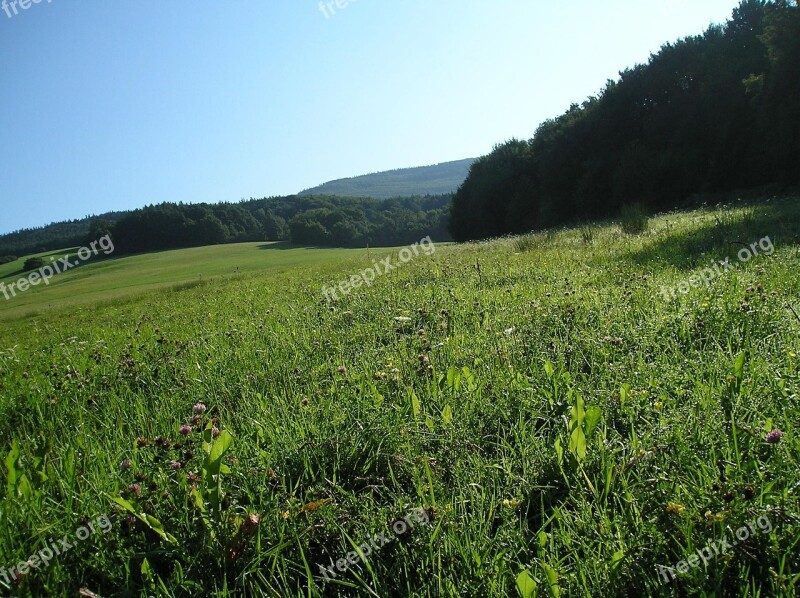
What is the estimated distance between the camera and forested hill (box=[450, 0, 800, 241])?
29.1 meters

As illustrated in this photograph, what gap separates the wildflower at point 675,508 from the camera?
1.62 m

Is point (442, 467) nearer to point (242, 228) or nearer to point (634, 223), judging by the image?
point (634, 223)

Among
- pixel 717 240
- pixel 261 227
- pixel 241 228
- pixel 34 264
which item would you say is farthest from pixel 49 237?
pixel 717 240

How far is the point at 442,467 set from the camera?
7.23 feet

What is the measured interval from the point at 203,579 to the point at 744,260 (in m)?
6.89

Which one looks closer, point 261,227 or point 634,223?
point 634,223

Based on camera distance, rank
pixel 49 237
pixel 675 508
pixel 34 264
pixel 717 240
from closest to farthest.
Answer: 1. pixel 675 508
2. pixel 717 240
3. pixel 34 264
4. pixel 49 237

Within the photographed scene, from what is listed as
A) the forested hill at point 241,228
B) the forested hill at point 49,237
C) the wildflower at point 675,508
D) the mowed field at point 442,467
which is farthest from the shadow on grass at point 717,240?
the forested hill at point 49,237

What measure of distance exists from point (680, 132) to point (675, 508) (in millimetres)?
45580

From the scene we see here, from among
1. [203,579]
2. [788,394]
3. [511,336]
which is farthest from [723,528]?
[511,336]

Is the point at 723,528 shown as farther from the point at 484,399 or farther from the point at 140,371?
the point at 140,371

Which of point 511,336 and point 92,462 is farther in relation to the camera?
point 511,336

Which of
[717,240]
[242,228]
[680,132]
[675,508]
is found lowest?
[717,240]

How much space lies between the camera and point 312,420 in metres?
2.67
